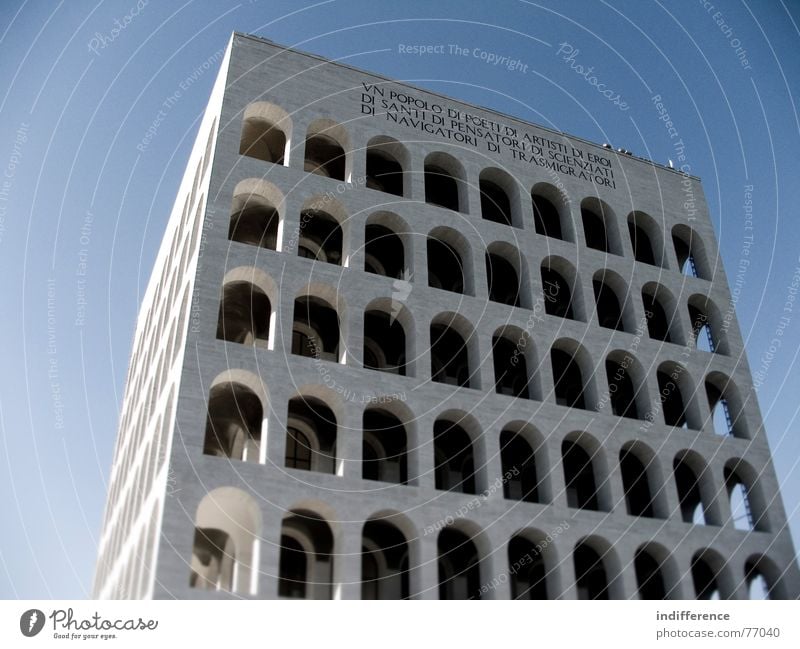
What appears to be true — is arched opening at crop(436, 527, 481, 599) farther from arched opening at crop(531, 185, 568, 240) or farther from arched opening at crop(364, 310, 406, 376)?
arched opening at crop(531, 185, 568, 240)

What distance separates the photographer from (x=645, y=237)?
33781 mm

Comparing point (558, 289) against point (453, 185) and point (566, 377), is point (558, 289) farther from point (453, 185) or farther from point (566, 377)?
point (453, 185)

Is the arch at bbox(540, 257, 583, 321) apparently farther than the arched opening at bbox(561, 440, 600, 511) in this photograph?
Yes

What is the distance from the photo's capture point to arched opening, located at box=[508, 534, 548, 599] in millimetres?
25156

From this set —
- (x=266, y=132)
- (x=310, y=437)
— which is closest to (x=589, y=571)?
(x=310, y=437)

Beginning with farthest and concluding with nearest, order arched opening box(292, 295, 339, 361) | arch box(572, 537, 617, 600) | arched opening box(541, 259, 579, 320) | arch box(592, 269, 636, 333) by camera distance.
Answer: arch box(592, 269, 636, 333), arched opening box(541, 259, 579, 320), arched opening box(292, 295, 339, 361), arch box(572, 537, 617, 600)

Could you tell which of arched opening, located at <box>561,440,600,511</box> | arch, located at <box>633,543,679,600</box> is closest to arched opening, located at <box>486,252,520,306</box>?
arched opening, located at <box>561,440,600,511</box>

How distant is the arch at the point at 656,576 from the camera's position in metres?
25.8

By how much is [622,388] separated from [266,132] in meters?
14.8

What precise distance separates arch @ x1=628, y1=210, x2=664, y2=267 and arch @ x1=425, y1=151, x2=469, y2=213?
722cm
